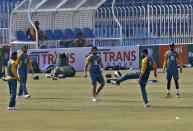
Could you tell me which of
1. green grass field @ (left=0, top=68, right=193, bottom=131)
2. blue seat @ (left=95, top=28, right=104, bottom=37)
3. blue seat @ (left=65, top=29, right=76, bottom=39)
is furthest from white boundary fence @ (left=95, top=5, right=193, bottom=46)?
green grass field @ (left=0, top=68, right=193, bottom=131)

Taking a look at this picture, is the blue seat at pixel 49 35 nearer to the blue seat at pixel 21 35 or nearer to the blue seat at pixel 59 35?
the blue seat at pixel 59 35

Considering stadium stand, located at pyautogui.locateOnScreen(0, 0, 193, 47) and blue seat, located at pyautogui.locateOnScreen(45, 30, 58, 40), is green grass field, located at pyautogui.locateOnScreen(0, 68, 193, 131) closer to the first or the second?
blue seat, located at pyautogui.locateOnScreen(45, 30, 58, 40)

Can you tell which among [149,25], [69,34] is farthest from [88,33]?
[149,25]

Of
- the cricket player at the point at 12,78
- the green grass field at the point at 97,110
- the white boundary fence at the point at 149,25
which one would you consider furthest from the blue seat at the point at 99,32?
the cricket player at the point at 12,78

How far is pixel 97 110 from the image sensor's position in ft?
74.7

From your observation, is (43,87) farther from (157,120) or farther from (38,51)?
(157,120)

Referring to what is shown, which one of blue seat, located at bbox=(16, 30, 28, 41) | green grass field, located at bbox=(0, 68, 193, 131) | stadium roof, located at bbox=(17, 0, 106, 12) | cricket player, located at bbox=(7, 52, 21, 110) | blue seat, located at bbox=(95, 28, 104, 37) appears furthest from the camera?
blue seat, located at bbox=(95, 28, 104, 37)

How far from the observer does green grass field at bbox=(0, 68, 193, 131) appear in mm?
18875

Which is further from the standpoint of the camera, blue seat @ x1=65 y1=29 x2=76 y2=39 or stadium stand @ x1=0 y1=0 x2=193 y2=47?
blue seat @ x1=65 y1=29 x2=76 y2=39

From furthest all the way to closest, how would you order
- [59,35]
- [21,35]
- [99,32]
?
[99,32] < [59,35] < [21,35]

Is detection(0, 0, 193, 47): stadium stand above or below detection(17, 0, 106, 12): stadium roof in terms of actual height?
below

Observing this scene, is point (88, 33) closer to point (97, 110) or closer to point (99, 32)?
point (99, 32)

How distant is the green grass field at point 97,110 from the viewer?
18.9 m

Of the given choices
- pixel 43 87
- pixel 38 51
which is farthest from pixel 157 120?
pixel 38 51
